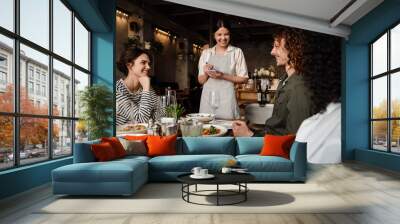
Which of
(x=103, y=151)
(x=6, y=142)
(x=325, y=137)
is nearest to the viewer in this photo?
(x=6, y=142)

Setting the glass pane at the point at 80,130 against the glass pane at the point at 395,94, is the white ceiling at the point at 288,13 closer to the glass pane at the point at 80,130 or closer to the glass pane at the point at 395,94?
the glass pane at the point at 395,94

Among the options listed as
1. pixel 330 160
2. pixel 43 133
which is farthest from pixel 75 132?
pixel 330 160

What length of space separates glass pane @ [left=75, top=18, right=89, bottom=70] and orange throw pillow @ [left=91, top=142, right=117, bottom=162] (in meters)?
2.69

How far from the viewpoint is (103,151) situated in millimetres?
5523

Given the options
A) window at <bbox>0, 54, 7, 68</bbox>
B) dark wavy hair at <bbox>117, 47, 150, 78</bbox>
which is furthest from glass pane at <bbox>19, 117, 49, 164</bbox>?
dark wavy hair at <bbox>117, 47, 150, 78</bbox>

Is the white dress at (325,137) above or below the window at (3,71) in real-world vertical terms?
below

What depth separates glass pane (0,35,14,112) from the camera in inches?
187

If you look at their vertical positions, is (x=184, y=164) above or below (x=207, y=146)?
below

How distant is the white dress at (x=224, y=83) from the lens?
883 cm

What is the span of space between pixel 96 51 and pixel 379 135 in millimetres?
6352

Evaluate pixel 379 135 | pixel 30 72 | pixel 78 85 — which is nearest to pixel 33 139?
pixel 30 72

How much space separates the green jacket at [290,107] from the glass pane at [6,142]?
5.44 meters

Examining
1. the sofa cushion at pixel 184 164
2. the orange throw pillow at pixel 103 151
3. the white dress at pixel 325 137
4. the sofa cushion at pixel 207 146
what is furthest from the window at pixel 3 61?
the white dress at pixel 325 137

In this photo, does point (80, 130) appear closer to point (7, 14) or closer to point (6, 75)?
point (6, 75)
